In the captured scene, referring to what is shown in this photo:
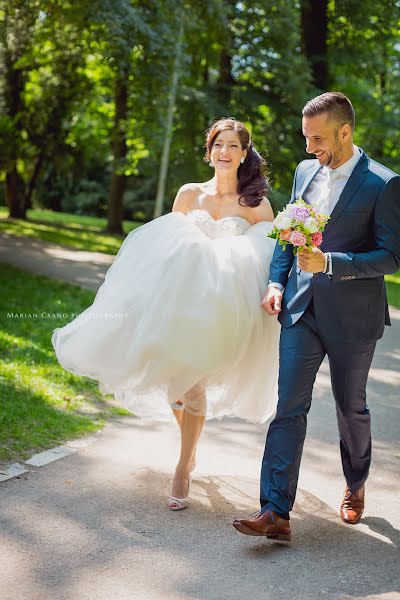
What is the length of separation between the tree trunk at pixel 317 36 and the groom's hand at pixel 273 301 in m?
19.0

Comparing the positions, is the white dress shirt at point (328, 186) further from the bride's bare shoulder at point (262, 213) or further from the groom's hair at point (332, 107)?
the bride's bare shoulder at point (262, 213)

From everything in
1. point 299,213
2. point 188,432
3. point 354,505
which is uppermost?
point 299,213

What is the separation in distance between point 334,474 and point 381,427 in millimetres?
1648

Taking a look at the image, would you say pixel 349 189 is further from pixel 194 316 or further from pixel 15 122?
pixel 15 122

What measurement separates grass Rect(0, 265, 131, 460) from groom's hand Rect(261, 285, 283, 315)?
210cm

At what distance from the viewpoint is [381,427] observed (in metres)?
7.28

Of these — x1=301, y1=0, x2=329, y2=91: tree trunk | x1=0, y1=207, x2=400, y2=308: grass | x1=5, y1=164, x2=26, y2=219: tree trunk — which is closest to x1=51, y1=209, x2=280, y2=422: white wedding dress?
x1=0, y1=207, x2=400, y2=308: grass

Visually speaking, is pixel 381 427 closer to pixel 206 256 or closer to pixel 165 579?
pixel 206 256

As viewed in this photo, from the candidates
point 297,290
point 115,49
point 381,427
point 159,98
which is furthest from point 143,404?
point 159,98

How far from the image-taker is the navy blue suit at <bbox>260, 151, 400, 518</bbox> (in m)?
4.40

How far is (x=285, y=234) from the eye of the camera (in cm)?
427

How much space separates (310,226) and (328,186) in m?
0.55

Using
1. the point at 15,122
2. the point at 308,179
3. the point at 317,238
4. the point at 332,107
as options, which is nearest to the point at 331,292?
the point at 317,238

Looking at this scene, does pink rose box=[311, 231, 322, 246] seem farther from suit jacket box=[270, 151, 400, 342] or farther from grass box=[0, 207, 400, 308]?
grass box=[0, 207, 400, 308]
